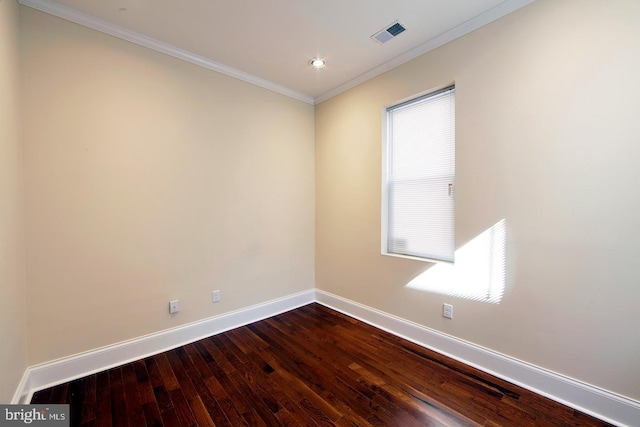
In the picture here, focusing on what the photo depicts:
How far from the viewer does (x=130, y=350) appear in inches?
86.0

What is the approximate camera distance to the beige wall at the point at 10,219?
56.2 inches

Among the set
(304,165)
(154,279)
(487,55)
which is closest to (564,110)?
(487,55)

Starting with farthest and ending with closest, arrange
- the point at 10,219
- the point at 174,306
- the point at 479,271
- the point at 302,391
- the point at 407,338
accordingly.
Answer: the point at 407,338 < the point at 174,306 < the point at 479,271 < the point at 302,391 < the point at 10,219

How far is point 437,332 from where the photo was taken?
234 cm

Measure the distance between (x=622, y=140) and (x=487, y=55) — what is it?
41.3 inches

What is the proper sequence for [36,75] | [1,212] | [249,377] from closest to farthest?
[1,212]
[36,75]
[249,377]

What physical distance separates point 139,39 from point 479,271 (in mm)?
3401

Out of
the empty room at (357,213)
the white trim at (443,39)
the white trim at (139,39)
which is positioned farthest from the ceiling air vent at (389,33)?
the white trim at (139,39)

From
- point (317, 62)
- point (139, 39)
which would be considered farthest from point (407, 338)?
point (139, 39)

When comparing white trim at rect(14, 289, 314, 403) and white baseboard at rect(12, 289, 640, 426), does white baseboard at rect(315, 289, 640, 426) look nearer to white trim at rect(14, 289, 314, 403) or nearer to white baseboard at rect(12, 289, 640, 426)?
white baseboard at rect(12, 289, 640, 426)

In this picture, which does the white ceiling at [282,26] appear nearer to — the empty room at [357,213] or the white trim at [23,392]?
the empty room at [357,213]

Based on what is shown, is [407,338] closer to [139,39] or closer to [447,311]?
[447,311]

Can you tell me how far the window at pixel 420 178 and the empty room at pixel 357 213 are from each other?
0.07 ft

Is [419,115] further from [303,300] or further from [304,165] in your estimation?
[303,300]
